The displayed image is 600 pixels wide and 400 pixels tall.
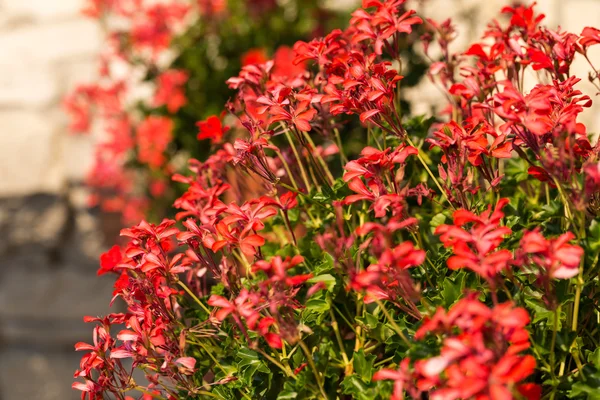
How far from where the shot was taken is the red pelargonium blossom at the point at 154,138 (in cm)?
287

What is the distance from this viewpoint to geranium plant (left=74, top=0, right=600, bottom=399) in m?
0.78

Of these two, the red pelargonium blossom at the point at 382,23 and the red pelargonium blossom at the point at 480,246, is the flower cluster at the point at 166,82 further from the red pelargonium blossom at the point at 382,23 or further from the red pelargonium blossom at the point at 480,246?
the red pelargonium blossom at the point at 480,246

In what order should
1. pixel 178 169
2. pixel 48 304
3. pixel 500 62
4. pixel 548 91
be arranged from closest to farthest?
pixel 548 91 < pixel 500 62 < pixel 178 169 < pixel 48 304

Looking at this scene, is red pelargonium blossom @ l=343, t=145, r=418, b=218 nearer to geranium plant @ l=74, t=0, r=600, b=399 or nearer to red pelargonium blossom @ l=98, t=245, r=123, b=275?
geranium plant @ l=74, t=0, r=600, b=399

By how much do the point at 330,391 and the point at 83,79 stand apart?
3525 mm

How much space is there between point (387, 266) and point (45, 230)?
3.48m

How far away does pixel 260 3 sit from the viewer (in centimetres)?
301

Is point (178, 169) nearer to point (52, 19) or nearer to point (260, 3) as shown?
point (260, 3)

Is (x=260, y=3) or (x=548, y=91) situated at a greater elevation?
(x=260, y=3)

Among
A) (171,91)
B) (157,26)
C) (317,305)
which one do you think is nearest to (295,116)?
(317,305)

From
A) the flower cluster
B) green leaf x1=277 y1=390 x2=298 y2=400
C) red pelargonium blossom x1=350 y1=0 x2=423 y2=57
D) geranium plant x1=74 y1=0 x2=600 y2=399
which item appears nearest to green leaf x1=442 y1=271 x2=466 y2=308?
geranium plant x1=74 y1=0 x2=600 y2=399

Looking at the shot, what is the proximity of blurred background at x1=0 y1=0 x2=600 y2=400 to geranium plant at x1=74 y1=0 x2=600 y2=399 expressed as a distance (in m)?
2.87

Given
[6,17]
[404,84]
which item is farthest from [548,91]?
[6,17]

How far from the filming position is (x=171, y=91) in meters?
2.86
